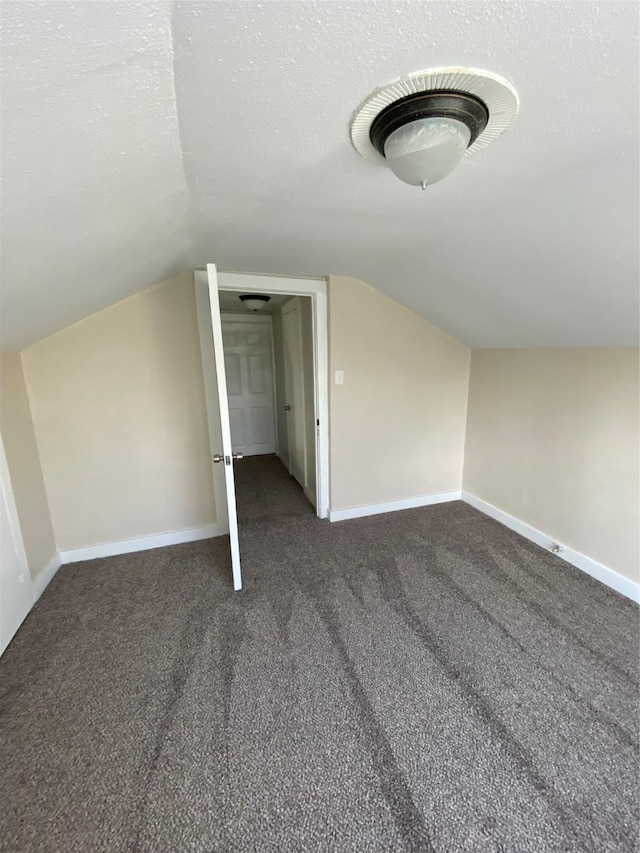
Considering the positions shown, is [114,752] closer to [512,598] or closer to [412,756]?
[412,756]

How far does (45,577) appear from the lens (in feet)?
7.39

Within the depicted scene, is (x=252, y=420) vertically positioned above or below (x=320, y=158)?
below

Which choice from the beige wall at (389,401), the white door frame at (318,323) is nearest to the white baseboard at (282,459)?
the white door frame at (318,323)

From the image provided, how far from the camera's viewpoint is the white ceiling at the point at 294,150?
0.64 metres

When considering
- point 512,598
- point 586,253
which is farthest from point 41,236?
point 512,598

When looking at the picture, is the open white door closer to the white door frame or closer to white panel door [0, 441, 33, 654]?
the white door frame

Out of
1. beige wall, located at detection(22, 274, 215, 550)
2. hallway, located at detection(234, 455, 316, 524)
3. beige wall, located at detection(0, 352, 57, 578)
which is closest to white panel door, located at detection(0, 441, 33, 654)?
beige wall, located at detection(0, 352, 57, 578)

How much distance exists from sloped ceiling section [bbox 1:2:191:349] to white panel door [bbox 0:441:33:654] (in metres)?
0.97

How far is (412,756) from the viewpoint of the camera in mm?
1278

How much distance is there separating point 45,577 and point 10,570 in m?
0.45

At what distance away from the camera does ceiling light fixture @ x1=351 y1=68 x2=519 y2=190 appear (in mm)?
812

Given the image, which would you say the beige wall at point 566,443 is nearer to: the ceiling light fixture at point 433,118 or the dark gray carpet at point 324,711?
the dark gray carpet at point 324,711

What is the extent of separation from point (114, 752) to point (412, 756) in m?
1.12

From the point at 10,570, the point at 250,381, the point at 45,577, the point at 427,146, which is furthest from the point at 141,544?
the point at 427,146
